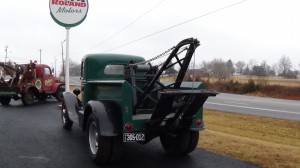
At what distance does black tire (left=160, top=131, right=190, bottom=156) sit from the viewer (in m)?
6.68

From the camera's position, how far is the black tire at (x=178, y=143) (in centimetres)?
668

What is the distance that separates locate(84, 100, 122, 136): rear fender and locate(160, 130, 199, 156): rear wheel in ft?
3.31

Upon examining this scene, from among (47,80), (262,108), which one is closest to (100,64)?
(47,80)

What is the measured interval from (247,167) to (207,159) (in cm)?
79

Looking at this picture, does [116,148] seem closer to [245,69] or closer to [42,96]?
[42,96]

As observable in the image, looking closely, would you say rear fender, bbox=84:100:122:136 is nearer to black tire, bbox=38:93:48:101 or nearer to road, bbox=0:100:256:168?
road, bbox=0:100:256:168

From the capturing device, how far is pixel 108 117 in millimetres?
6012

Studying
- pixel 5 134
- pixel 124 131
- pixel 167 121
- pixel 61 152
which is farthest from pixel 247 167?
pixel 5 134

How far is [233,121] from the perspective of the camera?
13.5 metres

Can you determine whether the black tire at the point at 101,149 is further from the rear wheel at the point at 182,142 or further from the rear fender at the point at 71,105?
the rear fender at the point at 71,105

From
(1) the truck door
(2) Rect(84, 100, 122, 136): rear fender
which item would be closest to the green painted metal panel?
(2) Rect(84, 100, 122, 136): rear fender

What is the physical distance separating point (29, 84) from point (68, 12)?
707cm

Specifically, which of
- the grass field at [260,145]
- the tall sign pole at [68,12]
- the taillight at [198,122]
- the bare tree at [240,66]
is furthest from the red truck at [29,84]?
the bare tree at [240,66]

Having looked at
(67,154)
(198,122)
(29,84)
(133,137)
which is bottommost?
(67,154)
